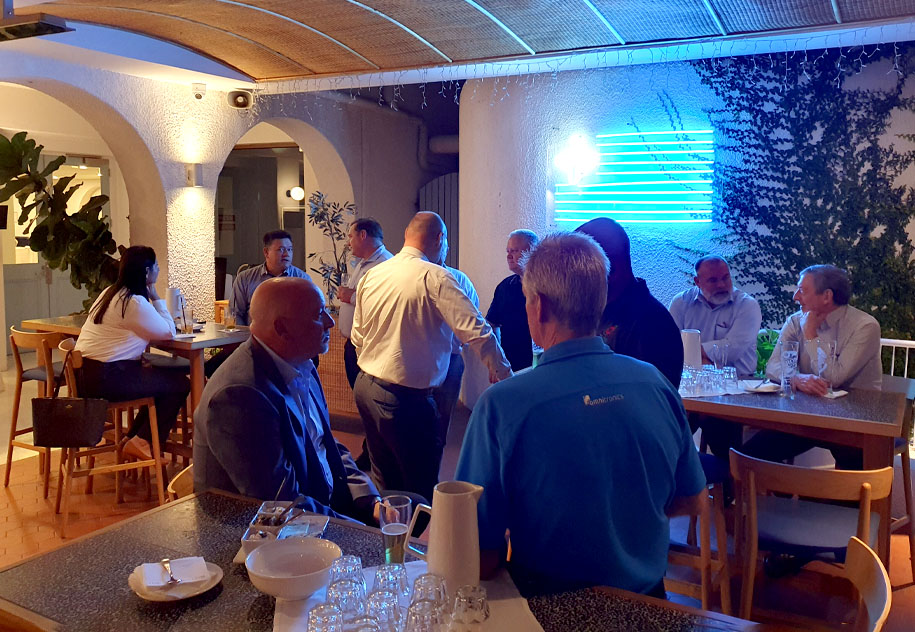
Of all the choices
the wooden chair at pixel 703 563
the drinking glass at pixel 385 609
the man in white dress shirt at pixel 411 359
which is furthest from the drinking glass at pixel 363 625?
the man in white dress shirt at pixel 411 359

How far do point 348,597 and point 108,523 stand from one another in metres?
3.45

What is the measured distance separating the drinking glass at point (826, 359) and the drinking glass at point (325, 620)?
3.22m

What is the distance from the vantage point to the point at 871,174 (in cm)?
637

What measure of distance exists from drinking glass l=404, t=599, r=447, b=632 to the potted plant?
620 centimetres

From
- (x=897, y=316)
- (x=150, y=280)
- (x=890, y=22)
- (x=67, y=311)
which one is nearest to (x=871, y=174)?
(x=897, y=316)

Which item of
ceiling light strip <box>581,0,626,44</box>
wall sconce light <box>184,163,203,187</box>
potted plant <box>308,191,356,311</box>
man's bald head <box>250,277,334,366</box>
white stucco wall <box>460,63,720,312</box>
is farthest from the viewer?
potted plant <box>308,191,356,311</box>

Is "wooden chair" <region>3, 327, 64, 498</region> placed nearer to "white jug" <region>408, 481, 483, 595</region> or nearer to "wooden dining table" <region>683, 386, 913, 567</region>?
"wooden dining table" <region>683, 386, 913, 567</region>

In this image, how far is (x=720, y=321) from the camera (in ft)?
15.7

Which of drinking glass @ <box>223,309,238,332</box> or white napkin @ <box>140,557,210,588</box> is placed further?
drinking glass @ <box>223,309,238,332</box>

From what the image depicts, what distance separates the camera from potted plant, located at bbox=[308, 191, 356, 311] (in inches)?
307

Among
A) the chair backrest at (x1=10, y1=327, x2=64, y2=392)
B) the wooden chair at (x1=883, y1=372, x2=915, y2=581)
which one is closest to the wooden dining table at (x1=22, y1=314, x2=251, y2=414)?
the chair backrest at (x1=10, y1=327, x2=64, y2=392)

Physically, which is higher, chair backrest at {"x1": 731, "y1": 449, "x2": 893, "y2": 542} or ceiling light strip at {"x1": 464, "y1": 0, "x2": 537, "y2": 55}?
ceiling light strip at {"x1": 464, "y1": 0, "x2": 537, "y2": 55}

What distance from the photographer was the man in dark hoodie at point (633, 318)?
2.76 m

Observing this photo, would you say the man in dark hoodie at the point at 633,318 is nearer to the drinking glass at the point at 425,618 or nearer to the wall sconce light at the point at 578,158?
the drinking glass at the point at 425,618
